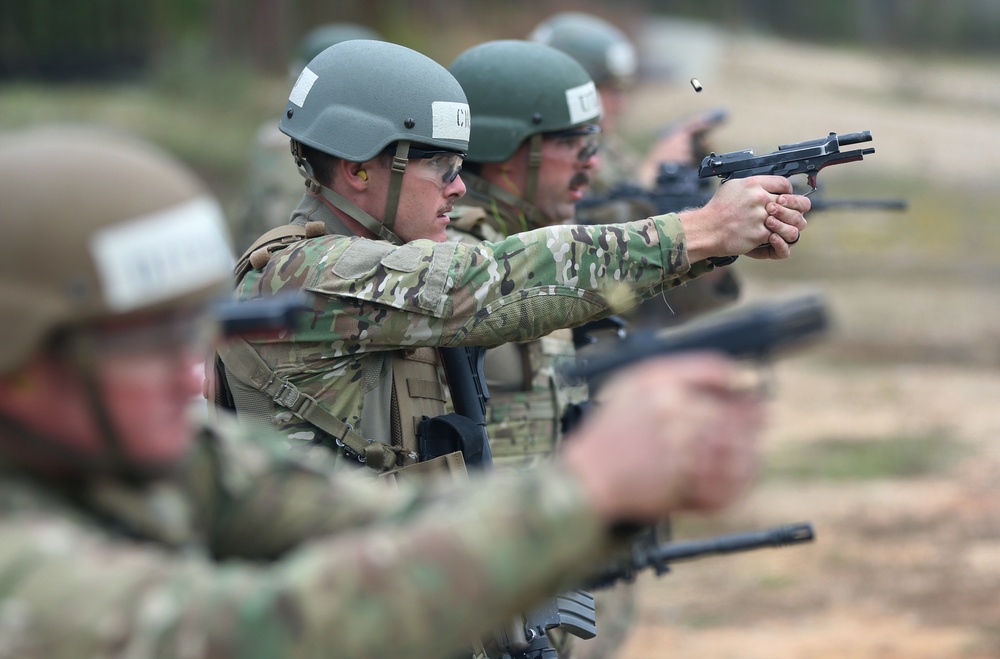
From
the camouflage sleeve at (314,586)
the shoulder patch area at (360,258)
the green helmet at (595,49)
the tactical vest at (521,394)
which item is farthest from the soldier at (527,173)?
the green helmet at (595,49)

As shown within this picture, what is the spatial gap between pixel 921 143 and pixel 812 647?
14362 mm

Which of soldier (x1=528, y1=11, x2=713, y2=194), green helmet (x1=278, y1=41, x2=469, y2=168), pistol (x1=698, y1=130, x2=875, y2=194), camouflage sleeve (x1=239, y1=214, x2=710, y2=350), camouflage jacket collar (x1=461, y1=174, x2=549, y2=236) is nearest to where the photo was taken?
camouflage sleeve (x1=239, y1=214, x2=710, y2=350)

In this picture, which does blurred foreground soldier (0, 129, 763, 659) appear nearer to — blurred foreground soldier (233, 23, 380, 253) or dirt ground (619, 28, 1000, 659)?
dirt ground (619, 28, 1000, 659)

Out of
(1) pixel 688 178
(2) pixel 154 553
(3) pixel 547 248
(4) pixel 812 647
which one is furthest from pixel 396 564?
(4) pixel 812 647

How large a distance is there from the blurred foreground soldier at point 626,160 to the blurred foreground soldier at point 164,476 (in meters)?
2.65

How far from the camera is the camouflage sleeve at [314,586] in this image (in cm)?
195

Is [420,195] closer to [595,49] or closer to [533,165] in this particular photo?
[533,165]

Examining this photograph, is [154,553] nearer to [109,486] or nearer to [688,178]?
[109,486]

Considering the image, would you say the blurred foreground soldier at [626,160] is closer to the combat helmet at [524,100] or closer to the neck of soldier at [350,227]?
the combat helmet at [524,100]

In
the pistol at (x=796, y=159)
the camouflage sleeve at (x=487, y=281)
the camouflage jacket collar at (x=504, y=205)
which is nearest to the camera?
the camouflage sleeve at (x=487, y=281)

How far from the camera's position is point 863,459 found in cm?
1180

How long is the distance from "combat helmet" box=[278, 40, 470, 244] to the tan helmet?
6.53 feet

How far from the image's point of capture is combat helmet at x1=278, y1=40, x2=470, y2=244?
4.17m

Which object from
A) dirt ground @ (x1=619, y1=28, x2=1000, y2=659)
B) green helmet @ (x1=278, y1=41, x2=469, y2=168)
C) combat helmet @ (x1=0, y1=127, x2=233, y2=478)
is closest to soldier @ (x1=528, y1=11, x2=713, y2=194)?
dirt ground @ (x1=619, y1=28, x2=1000, y2=659)
